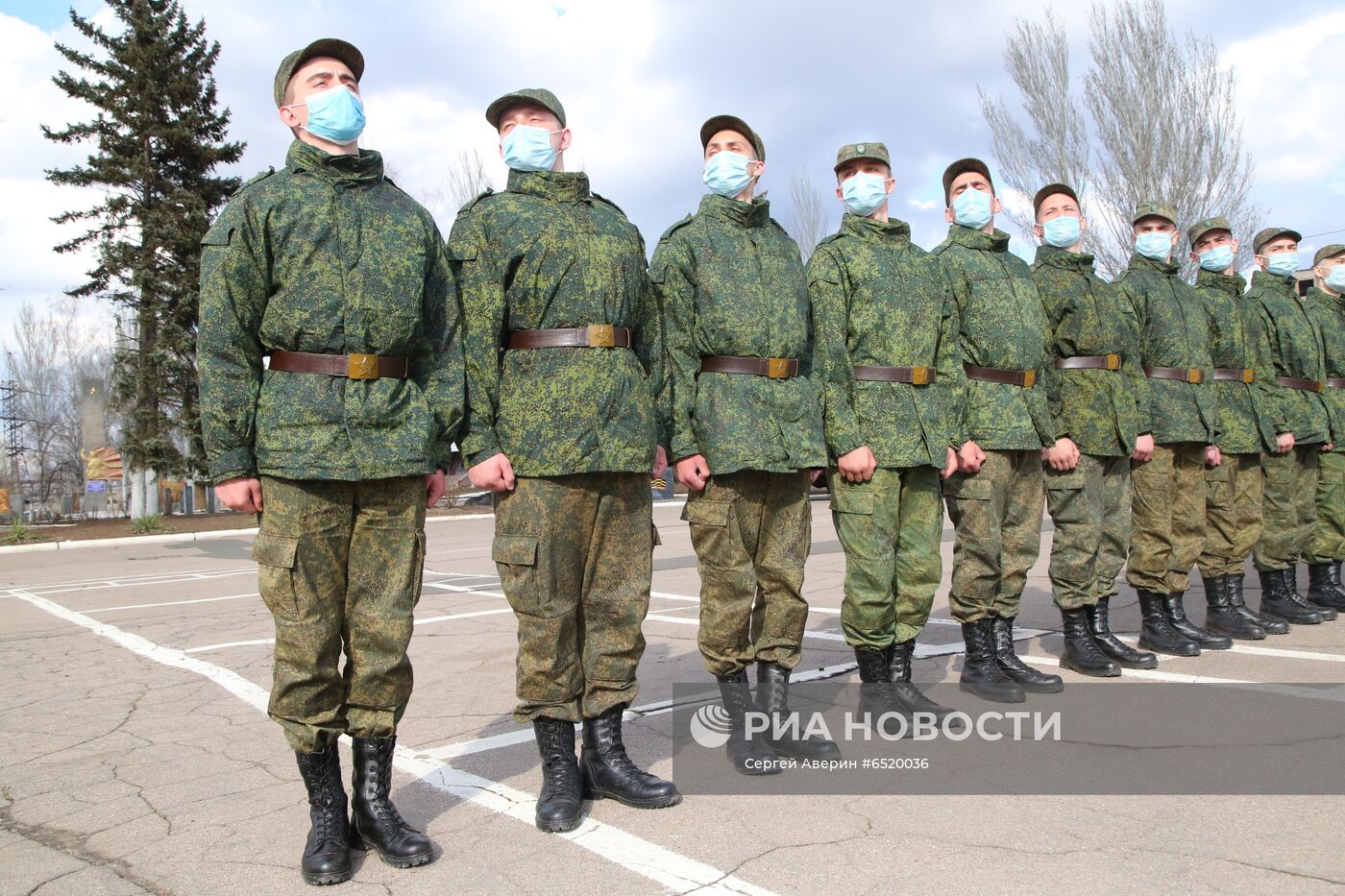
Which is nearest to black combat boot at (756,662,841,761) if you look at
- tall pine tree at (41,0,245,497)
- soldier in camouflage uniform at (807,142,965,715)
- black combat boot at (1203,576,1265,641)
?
soldier in camouflage uniform at (807,142,965,715)

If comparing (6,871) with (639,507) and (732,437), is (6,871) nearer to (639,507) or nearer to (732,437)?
(639,507)

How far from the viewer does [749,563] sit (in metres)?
3.81

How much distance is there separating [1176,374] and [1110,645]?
5.80 feet

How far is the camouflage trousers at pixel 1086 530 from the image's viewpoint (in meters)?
5.31

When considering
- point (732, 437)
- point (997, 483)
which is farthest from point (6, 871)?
point (997, 483)

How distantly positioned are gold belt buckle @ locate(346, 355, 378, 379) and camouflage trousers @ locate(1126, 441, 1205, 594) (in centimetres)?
455

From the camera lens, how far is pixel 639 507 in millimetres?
3533

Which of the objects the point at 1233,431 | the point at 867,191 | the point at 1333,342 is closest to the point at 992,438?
the point at 867,191

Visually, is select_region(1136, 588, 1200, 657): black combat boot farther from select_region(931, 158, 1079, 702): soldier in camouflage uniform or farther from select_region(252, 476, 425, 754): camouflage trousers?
select_region(252, 476, 425, 754): camouflage trousers

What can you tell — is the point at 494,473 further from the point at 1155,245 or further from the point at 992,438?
the point at 1155,245

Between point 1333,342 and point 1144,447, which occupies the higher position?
point 1333,342

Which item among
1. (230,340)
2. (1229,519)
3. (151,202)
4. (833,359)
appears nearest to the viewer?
(230,340)

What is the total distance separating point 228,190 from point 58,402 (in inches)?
1462

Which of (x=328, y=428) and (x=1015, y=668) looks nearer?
(x=328, y=428)
